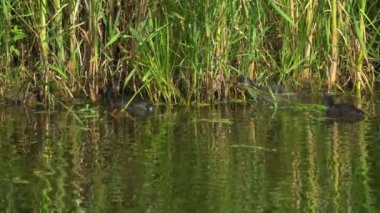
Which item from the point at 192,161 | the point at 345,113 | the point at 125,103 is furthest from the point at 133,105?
the point at 192,161

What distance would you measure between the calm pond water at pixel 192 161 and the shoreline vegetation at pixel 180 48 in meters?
0.35

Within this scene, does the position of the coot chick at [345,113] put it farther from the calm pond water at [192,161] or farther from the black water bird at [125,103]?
the black water bird at [125,103]

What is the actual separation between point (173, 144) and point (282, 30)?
8.90 ft

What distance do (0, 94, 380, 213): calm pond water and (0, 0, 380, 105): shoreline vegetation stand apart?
35 cm

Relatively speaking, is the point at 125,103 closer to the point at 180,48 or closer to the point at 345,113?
the point at 180,48

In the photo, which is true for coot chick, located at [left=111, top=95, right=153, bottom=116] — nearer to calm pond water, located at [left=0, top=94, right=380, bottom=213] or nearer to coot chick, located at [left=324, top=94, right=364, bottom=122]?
calm pond water, located at [left=0, top=94, right=380, bottom=213]

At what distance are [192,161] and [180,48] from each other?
93.4 inches

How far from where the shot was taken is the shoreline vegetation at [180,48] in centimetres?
880

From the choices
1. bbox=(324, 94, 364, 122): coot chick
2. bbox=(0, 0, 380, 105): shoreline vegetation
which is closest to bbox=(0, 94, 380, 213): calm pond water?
bbox=(324, 94, 364, 122): coot chick

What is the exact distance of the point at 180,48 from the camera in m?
8.93

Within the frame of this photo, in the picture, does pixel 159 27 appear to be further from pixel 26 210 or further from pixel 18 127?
pixel 26 210

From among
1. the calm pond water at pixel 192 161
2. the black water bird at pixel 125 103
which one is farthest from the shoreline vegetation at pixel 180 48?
the calm pond water at pixel 192 161

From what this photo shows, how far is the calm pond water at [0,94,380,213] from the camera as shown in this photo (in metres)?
5.67

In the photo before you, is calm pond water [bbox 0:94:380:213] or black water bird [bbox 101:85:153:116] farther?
black water bird [bbox 101:85:153:116]
